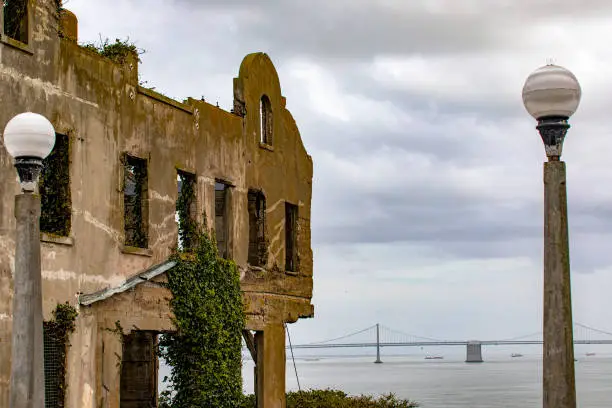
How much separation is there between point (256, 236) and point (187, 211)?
132 inches

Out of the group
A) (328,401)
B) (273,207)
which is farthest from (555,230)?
(328,401)

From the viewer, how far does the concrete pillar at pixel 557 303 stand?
7.94m

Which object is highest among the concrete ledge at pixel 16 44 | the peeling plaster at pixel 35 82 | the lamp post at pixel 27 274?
Answer: the concrete ledge at pixel 16 44

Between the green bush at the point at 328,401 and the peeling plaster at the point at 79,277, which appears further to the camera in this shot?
the green bush at the point at 328,401

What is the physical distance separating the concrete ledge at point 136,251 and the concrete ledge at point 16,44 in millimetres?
4148

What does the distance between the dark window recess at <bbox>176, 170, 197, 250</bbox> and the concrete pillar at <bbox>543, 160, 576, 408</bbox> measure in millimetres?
13887

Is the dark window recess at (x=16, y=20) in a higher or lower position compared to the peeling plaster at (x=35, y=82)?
higher

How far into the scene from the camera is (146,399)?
24.9 metres

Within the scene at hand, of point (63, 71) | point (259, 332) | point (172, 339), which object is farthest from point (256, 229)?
point (63, 71)

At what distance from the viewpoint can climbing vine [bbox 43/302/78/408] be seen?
57.8ft

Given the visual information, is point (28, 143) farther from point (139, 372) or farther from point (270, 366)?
point (139, 372)

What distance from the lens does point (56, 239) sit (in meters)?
17.5

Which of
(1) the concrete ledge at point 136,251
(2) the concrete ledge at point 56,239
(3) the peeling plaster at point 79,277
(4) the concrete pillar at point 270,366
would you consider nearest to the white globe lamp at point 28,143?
(2) the concrete ledge at point 56,239

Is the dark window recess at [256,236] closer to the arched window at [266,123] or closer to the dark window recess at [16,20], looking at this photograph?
the arched window at [266,123]
